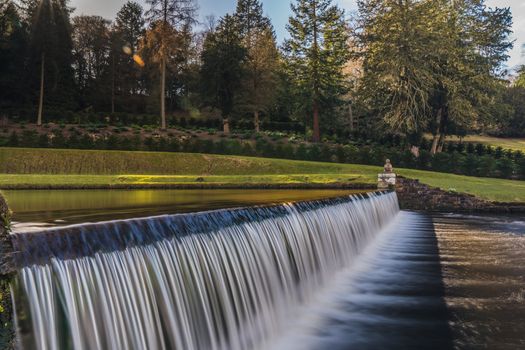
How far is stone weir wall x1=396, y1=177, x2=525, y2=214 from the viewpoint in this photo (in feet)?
70.2

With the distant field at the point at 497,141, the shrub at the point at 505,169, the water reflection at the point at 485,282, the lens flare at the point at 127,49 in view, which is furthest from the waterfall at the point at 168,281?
the distant field at the point at 497,141

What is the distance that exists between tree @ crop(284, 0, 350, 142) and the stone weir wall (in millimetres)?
25438

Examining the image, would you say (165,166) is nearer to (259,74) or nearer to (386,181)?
(386,181)

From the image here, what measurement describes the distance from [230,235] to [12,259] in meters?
3.66

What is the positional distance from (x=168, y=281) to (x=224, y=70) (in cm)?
4795

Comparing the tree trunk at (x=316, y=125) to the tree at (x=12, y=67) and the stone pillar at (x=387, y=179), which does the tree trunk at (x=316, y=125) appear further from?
the tree at (x=12, y=67)

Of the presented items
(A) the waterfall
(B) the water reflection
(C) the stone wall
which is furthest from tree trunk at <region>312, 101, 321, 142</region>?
(C) the stone wall

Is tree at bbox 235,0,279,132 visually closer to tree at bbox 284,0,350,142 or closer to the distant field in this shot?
tree at bbox 284,0,350,142

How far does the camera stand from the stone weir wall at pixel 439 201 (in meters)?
21.4

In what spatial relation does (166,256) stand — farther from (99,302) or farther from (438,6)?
(438,6)

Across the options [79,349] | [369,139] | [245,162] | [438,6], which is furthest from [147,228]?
[369,139]

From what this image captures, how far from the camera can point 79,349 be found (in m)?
4.19

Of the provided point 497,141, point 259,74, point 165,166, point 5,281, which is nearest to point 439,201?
point 165,166

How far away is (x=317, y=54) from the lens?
158ft
